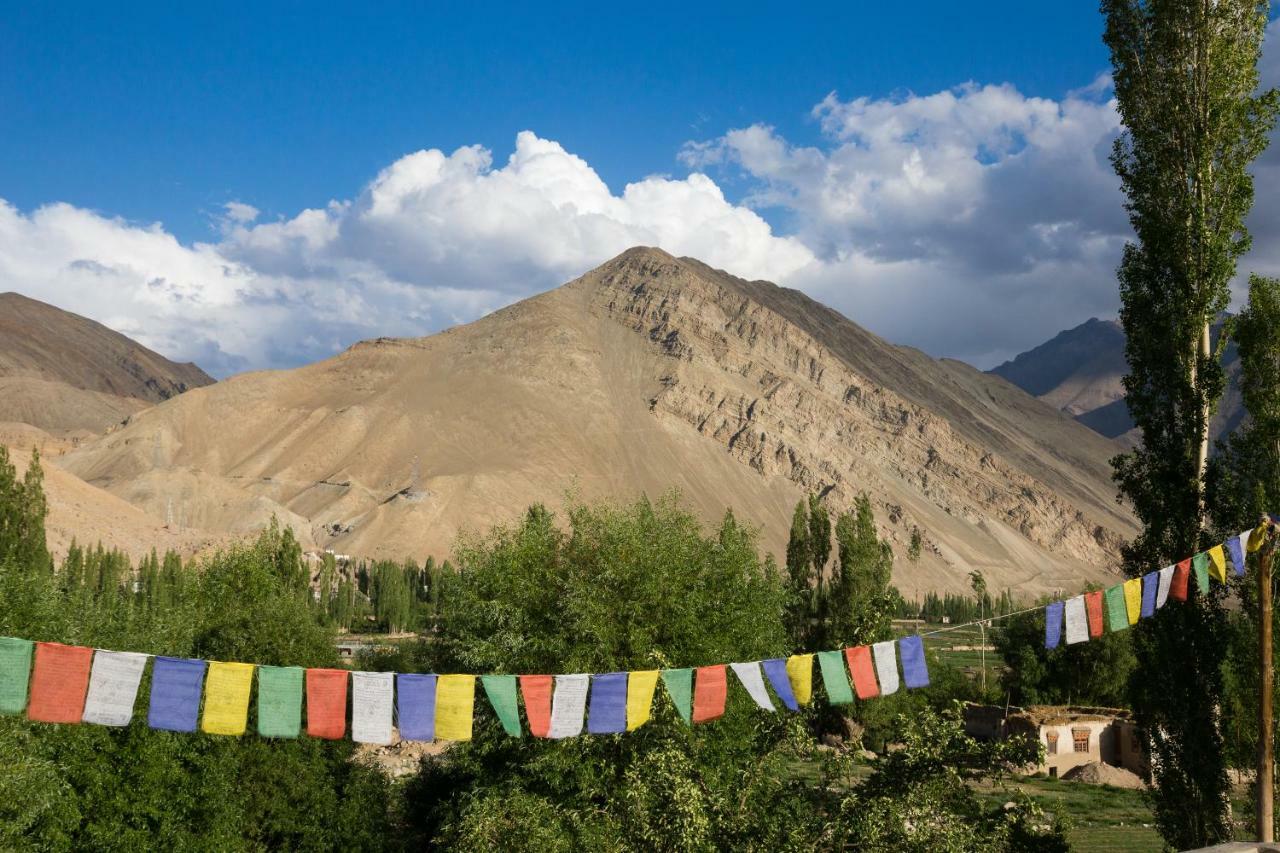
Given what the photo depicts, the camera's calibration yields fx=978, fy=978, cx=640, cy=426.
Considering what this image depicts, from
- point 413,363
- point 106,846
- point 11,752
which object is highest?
point 413,363

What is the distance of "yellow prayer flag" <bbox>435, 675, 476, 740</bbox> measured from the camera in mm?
12320

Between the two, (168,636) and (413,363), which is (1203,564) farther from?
(413,363)

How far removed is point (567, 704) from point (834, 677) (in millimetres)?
3603

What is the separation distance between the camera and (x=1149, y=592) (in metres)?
15.9

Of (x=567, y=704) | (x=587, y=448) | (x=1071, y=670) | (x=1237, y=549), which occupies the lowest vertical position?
(x=1071, y=670)

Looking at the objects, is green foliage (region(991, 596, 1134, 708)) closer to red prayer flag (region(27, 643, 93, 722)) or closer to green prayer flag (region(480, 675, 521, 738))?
→ green prayer flag (region(480, 675, 521, 738))

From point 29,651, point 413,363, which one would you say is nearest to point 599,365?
point 413,363

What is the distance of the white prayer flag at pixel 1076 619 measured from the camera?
50.0 feet

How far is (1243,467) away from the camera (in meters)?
18.4

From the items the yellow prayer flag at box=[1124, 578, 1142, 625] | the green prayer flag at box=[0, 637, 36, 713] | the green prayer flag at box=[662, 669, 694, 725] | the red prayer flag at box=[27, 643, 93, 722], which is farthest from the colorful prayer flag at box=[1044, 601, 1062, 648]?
the green prayer flag at box=[0, 637, 36, 713]

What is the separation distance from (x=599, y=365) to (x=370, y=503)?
6174 cm

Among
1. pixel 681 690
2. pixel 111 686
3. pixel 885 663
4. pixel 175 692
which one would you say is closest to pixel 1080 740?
pixel 885 663

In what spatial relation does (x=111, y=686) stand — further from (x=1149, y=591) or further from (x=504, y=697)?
(x=1149, y=591)

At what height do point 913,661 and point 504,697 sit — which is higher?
point 913,661
